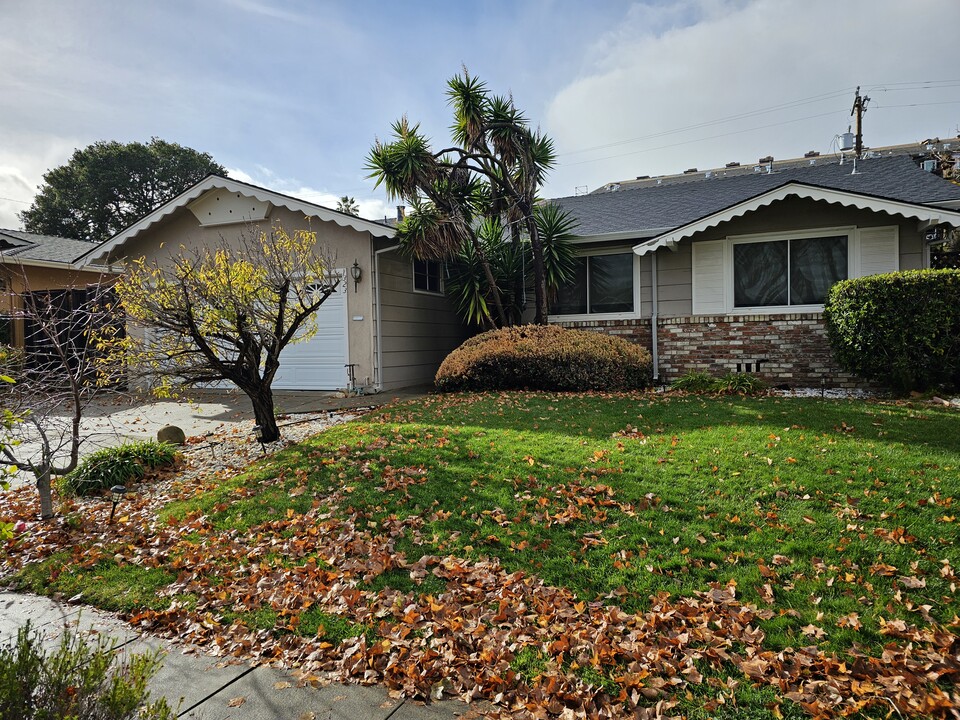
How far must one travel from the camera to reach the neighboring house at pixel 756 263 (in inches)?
387

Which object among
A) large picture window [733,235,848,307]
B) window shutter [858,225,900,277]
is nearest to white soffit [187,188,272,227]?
large picture window [733,235,848,307]

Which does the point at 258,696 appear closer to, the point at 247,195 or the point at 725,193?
the point at 247,195

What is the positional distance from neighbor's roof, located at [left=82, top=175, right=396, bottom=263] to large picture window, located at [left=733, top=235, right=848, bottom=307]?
748 centimetres

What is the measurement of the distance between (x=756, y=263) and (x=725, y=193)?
3.27 meters

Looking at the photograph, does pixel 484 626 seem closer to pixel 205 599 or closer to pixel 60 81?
pixel 205 599

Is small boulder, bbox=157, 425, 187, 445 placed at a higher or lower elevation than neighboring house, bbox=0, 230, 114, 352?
lower

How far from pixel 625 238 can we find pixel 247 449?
880cm

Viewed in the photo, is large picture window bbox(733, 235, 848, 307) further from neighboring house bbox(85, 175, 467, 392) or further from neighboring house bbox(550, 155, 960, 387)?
neighboring house bbox(85, 175, 467, 392)

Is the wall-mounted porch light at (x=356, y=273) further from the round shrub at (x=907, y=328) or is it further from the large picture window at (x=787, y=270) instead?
the round shrub at (x=907, y=328)

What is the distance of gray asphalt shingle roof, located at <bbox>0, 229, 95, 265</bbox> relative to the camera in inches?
570

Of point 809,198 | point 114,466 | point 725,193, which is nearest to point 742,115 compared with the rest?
point 725,193

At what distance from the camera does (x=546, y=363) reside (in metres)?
9.68

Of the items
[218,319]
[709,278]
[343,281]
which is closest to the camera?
[218,319]

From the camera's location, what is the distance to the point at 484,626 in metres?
3.02
